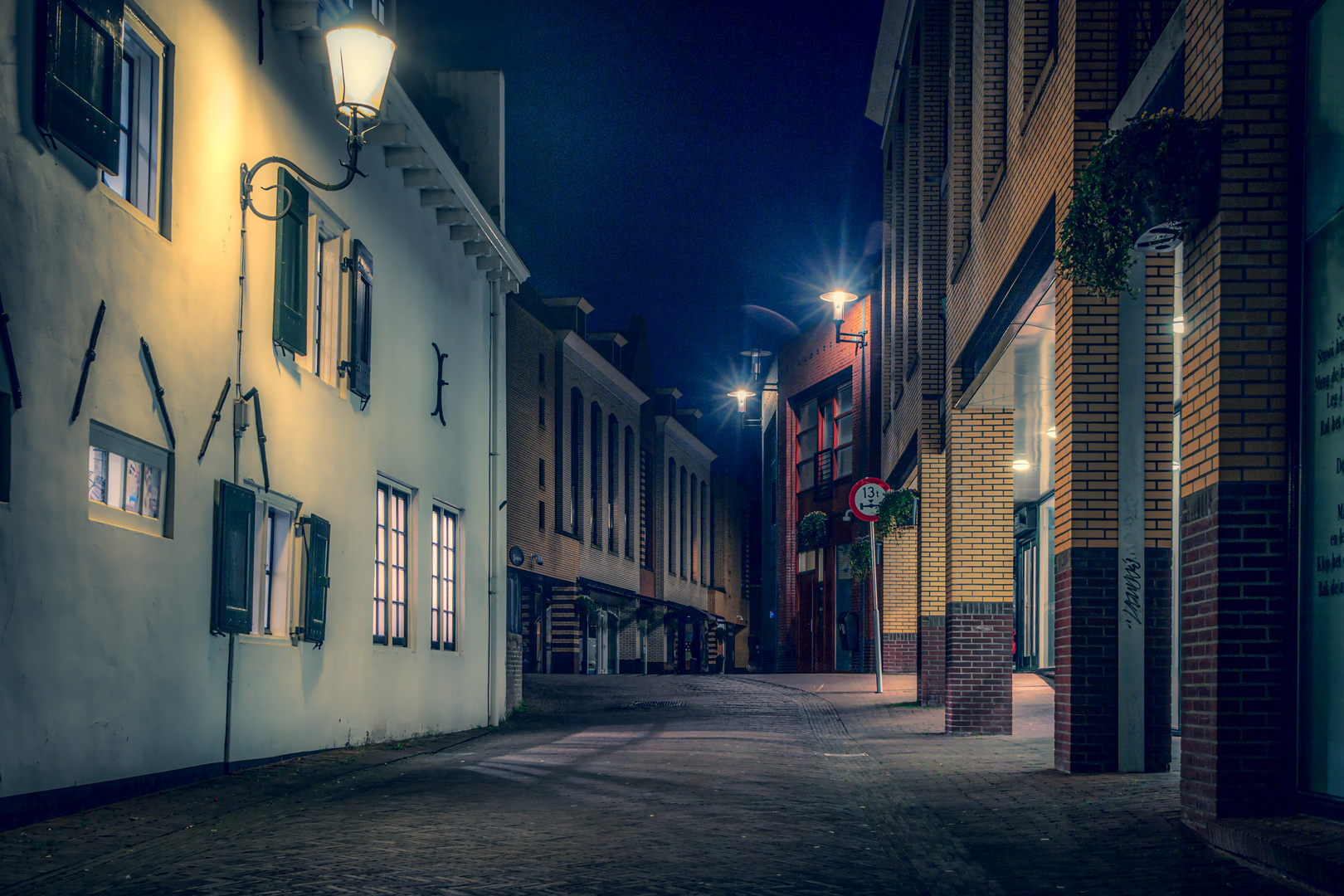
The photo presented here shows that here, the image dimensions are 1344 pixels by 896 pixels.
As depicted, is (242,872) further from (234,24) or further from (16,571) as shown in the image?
(234,24)

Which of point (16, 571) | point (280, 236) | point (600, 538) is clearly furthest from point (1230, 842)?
point (600, 538)

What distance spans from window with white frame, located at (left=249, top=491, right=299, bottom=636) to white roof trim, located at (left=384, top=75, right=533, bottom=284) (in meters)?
4.55

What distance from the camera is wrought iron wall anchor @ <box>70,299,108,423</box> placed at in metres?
7.50

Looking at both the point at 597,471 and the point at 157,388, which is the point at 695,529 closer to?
the point at 597,471

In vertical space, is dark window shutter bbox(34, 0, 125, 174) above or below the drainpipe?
above

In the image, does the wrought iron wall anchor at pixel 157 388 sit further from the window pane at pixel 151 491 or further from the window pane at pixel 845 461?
the window pane at pixel 845 461

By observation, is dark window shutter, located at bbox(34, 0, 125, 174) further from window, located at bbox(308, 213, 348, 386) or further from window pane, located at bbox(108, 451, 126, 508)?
window, located at bbox(308, 213, 348, 386)

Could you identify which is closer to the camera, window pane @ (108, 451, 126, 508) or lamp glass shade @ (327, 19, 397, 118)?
window pane @ (108, 451, 126, 508)

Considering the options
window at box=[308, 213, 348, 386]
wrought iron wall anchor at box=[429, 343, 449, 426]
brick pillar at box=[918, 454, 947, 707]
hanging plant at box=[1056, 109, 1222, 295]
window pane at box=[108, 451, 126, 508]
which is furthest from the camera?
brick pillar at box=[918, 454, 947, 707]

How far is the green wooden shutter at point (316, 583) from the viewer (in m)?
11.5

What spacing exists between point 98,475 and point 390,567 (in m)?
6.49

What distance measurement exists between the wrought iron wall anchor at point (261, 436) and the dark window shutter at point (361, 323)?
92.1 inches

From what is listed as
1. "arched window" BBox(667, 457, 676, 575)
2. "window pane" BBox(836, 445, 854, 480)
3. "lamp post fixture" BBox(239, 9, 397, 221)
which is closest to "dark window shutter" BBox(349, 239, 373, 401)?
"lamp post fixture" BBox(239, 9, 397, 221)

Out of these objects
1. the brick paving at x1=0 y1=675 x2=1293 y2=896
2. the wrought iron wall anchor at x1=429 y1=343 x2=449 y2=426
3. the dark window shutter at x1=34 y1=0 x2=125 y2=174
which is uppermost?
the dark window shutter at x1=34 y1=0 x2=125 y2=174
